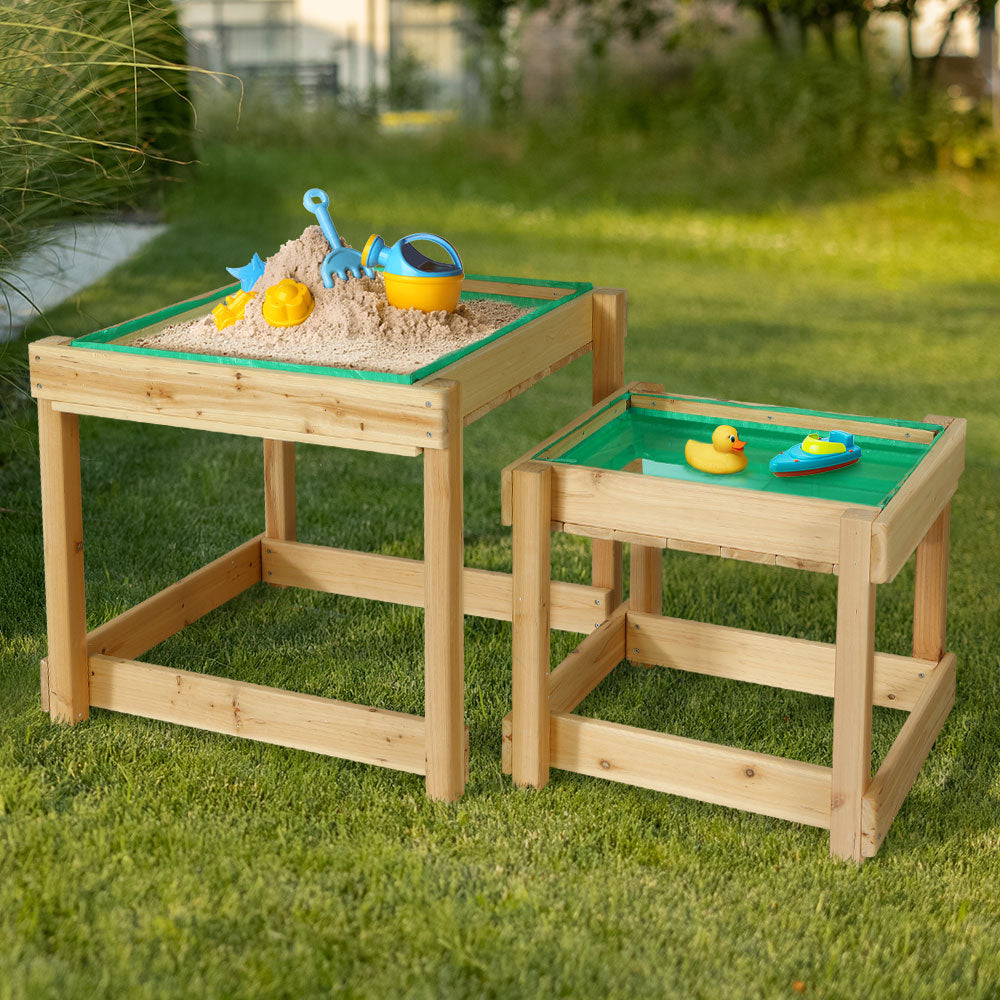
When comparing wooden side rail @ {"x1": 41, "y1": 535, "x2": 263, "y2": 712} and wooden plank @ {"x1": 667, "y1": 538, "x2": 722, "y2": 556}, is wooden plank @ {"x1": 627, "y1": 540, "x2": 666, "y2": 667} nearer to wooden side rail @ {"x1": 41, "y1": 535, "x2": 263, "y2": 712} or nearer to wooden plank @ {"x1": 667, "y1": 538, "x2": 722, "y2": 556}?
wooden plank @ {"x1": 667, "y1": 538, "x2": 722, "y2": 556}

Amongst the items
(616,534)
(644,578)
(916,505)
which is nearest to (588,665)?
(644,578)

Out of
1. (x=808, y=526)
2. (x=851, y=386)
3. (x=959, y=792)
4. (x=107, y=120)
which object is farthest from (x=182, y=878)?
(x=851, y=386)

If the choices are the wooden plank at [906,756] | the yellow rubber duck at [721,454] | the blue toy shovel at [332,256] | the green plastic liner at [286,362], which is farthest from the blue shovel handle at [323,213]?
the wooden plank at [906,756]

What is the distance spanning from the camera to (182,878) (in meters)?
2.31

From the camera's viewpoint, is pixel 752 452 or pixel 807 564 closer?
pixel 807 564

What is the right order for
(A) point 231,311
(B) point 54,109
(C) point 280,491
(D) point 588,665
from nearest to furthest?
(A) point 231,311 < (D) point 588,665 < (C) point 280,491 < (B) point 54,109

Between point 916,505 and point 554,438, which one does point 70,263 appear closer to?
point 554,438

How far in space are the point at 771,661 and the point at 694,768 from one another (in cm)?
49

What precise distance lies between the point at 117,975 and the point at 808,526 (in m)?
1.26

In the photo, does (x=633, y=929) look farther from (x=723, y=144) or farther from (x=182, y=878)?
(x=723, y=144)

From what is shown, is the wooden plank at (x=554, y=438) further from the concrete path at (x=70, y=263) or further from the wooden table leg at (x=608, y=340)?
the concrete path at (x=70, y=263)

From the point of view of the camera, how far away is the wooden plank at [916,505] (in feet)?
7.48

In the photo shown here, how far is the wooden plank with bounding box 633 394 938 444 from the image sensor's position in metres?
2.75

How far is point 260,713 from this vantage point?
2.71 meters
